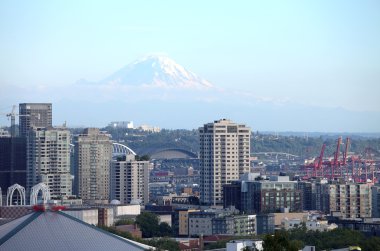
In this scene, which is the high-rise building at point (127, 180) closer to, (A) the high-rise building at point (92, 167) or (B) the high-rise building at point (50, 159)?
(A) the high-rise building at point (92, 167)

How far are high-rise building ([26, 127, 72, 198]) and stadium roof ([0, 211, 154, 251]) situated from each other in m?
40.1

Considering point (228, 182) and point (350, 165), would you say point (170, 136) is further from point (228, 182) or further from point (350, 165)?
point (228, 182)

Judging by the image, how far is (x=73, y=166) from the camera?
290 ft

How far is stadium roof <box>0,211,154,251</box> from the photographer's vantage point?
118ft

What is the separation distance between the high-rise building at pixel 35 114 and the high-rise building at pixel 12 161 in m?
12.2

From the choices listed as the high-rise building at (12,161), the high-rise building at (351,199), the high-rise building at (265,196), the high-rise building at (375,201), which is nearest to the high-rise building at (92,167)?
the high-rise building at (12,161)

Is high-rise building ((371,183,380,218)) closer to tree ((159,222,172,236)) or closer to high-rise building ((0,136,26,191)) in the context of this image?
tree ((159,222,172,236))

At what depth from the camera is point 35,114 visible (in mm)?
101125

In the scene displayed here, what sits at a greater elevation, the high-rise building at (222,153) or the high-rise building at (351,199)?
the high-rise building at (222,153)

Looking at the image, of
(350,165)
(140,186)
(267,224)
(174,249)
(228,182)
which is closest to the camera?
(174,249)

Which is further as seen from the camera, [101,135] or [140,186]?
[101,135]

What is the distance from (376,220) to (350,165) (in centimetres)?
6163

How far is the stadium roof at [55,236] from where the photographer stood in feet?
118

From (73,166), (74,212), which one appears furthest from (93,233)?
(73,166)
